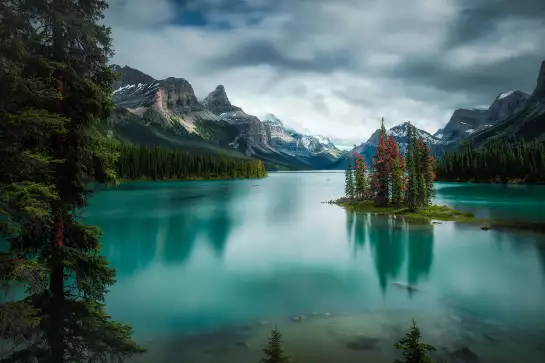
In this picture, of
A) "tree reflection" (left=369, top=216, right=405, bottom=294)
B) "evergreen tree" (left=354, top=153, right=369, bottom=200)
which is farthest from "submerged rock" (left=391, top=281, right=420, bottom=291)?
"evergreen tree" (left=354, top=153, right=369, bottom=200)

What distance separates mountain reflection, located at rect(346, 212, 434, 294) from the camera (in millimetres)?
33656

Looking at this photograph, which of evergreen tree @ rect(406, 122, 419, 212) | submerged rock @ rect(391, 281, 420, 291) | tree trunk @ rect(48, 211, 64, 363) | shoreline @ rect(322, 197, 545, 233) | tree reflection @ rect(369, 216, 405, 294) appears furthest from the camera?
evergreen tree @ rect(406, 122, 419, 212)

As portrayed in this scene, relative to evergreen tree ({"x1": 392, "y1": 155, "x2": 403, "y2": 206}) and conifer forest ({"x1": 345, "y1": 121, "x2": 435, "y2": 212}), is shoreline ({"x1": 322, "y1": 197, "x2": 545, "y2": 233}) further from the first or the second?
conifer forest ({"x1": 345, "y1": 121, "x2": 435, "y2": 212})

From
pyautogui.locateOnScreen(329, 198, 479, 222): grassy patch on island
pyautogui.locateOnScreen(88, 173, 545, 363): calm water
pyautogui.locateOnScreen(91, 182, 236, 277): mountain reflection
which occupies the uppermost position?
pyautogui.locateOnScreen(329, 198, 479, 222): grassy patch on island

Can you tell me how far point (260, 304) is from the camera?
82.7 ft

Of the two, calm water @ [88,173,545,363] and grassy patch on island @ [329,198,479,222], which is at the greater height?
grassy patch on island @ [329,198,479,222]

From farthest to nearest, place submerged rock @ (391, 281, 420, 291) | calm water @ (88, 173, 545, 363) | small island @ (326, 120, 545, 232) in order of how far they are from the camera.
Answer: small island @ (326, 120, 545, 232) < submerged rock @ (391, 281, 420, 291) < calm water @ (88, 173, 545, 363)

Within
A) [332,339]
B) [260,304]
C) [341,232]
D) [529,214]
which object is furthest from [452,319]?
[529,214]

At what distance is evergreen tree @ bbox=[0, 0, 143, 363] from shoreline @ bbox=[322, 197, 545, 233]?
5538 centimetres

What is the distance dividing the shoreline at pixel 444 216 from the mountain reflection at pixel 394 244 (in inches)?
195

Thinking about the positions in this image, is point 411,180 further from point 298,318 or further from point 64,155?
point 64,155

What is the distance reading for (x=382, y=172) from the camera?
264 ft

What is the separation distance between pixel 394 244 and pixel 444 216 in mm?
25532

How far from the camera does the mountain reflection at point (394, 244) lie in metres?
33.7
